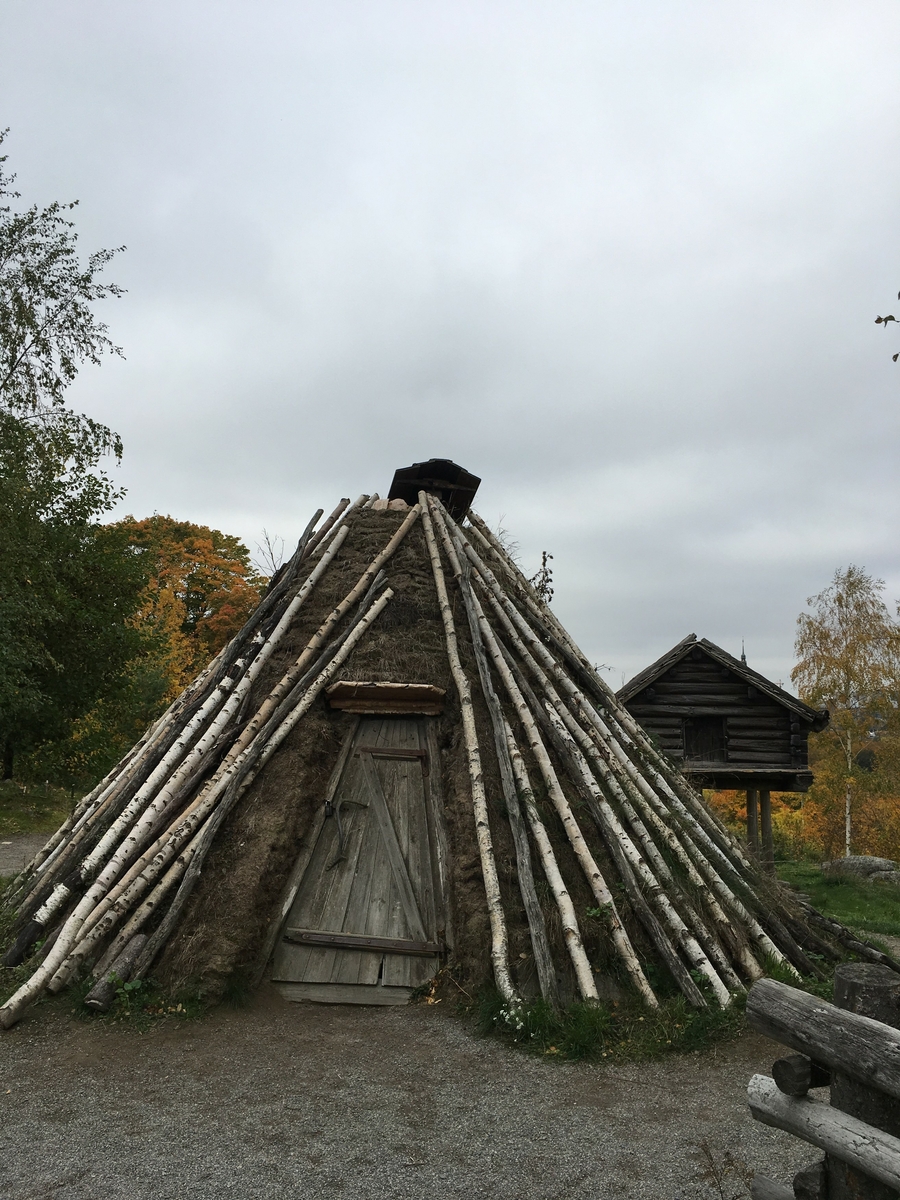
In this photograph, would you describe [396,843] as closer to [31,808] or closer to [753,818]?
[753,818]

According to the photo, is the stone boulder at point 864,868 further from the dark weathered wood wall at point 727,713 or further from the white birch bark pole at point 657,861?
the white birch bark pole at point 657,861

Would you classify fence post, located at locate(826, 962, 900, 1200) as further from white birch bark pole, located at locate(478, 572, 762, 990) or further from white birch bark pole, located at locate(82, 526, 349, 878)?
white birch bark pole, located at locate(82, 526, 349, 878)

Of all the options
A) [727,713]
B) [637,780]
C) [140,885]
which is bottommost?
[140,885]

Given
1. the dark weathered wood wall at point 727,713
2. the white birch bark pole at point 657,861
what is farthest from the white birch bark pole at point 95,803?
the dark weathered wood wall at point 727,713

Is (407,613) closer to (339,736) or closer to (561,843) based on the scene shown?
(339,736)

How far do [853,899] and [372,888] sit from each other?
12.0m

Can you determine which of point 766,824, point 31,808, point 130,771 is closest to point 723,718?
point 766,824

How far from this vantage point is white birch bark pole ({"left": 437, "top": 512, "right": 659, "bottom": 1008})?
6.07 m

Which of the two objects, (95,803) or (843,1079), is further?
(95,803)

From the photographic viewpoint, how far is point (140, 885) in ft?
21.6

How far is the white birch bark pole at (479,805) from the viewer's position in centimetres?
609

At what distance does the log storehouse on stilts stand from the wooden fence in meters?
13.6

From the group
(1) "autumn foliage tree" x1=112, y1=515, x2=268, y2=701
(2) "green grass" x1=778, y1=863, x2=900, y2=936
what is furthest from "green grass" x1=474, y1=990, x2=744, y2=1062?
(1) "autumn foliage tree" x1=112, y1=515, x2=268, y2=701

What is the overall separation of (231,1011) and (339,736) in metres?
2.49
